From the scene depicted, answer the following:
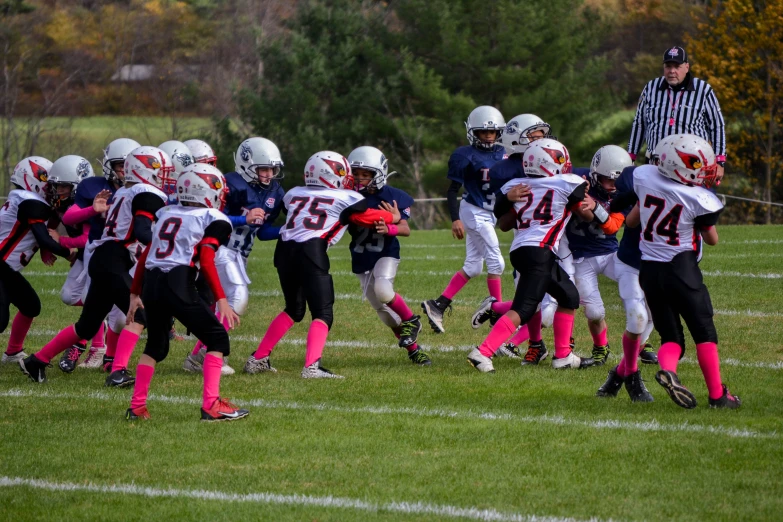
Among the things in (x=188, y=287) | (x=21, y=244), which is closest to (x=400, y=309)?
(x=188, y=287)

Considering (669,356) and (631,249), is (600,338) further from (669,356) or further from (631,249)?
(669,356)

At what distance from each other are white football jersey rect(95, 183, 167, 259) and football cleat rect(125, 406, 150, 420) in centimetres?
165

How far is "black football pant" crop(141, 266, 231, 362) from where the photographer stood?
643 centimetres

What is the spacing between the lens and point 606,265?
8273mm

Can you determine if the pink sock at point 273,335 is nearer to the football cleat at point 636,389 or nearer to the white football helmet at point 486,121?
the football cleat at point 636,389

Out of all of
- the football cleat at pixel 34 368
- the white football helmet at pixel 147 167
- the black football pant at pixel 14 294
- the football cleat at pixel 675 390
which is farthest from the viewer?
the black football pant at pixel 14 294

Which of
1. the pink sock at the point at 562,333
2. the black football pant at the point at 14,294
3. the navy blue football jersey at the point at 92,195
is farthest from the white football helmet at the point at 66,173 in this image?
the pink sock at the point at 562,333

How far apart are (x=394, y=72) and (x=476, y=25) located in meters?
2.51

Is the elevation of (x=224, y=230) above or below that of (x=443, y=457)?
above

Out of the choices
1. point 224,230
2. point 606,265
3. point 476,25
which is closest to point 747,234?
point 606,265

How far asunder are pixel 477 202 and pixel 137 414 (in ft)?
14.9

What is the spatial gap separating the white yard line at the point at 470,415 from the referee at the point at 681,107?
3.29 metres

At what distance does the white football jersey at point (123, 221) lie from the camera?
25.3 feet

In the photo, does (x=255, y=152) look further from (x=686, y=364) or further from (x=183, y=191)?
(x=686, y=364)
